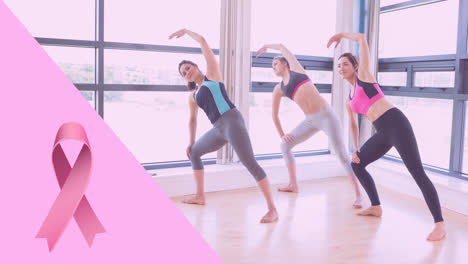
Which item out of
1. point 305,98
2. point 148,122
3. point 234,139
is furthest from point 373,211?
point 148,122

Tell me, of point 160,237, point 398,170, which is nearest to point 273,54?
point 398,170

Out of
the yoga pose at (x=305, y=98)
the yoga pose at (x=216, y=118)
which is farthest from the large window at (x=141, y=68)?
the yoga pose at (x=305, y=98)

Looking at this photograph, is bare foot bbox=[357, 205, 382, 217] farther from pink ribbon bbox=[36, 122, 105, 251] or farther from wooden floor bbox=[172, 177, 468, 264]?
pink ribbon bbox=[36, 122, 105, 251]

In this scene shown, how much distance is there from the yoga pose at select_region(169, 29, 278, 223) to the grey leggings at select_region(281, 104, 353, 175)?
2.59ft

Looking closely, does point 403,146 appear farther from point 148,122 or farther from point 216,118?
point 148,122

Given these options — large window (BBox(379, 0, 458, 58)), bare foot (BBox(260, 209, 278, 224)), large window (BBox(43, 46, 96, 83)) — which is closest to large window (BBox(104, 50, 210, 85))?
large window (BBox(43, 46, 96, 83))

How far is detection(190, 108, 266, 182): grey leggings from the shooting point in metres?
3.05

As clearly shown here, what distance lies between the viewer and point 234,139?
10.1 feet

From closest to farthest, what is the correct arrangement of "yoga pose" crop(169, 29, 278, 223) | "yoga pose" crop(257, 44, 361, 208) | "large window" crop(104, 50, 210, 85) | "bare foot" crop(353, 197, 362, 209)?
"yoga pose" crop(169, 29, 278, 223) → "bare foot" crop(353, 197, 362, 209) → "yoga pose" crop(257, 44, 361, 208) → "large window" crop(104, 50, 210, 85)

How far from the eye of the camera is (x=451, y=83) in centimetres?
398

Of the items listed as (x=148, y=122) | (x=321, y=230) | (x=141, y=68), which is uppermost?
(x=141, y=68)

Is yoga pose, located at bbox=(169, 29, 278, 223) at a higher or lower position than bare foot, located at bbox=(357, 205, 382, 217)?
higher

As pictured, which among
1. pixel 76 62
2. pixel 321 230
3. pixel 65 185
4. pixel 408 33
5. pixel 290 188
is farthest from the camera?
pixel 408 33

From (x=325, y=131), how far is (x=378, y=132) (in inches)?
26.2
